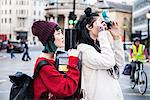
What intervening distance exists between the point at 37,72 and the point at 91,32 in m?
0.87

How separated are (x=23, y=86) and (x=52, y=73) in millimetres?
301

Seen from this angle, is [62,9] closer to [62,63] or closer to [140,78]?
[140,78]

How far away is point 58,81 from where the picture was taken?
3.88m

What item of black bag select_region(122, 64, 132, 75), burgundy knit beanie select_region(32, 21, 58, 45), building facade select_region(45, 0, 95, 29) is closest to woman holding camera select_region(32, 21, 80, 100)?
burgundy knit beanie select_region(32, 21, 58, 45)

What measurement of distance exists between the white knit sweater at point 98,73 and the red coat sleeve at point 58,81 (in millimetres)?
410

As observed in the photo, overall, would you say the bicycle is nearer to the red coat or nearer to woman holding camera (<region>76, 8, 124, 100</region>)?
woman holding camera (<region>76, 8, 124, 100</region>)

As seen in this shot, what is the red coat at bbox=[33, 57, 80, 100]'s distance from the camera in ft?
12.7

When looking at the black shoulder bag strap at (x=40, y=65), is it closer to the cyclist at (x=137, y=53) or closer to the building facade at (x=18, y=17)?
the cyclist at (x=137, y=53)

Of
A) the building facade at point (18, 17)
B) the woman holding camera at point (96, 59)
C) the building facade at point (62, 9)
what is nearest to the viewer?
the woman holding camera at point (96, 59)

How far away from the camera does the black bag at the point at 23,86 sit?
13.0ft

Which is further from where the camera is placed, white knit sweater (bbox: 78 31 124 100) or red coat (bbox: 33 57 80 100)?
white knit sweater (bbox: 78 31 124 100)

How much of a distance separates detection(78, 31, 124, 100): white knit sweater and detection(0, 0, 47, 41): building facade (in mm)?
148291

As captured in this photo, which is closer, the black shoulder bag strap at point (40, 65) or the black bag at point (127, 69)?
the black shoulder bag strap at point (40, 65)

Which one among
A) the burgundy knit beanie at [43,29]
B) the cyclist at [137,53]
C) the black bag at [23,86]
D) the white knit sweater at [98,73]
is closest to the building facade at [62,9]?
the cyclist at [137,53]
